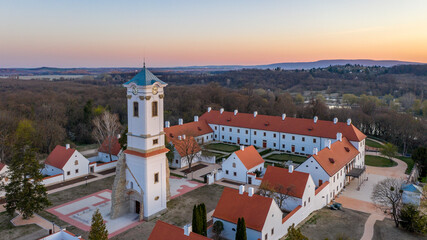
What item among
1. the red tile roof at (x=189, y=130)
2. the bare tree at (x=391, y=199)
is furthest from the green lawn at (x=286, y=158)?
the bare tree at (x=391, y=199)

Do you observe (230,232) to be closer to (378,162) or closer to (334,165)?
(334,165)

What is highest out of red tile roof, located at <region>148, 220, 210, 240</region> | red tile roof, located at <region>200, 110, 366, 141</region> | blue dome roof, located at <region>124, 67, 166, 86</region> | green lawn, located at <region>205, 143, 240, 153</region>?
blue dome roof, located at <region>124, 67, 166, 86</region>

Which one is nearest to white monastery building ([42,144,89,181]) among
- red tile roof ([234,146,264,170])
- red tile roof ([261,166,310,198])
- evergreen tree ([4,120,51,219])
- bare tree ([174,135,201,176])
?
evergreen tree ([4,120,51,219])

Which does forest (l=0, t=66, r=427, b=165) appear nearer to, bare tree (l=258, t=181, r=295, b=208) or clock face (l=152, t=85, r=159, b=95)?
clock face (l=152, t=85, r=159, b=95)

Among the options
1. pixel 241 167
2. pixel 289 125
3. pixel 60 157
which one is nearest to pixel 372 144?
pixel 289 125

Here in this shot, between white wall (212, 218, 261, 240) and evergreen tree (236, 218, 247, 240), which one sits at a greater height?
evergreen tree (236, 218, 247, 240)

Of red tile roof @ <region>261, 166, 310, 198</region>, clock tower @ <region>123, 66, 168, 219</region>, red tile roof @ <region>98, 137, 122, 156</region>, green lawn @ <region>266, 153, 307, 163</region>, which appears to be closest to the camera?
clock tower @ <region>123, 66, 168, 219</region>

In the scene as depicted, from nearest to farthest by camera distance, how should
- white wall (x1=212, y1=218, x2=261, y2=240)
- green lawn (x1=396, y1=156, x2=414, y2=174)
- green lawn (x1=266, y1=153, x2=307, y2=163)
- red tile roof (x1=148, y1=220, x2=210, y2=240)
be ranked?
1. red tile roof (x1=148, y1=220, x2=210, y2=240)
2. white wall (x1=212, y1=218, x2=261, y2=240)
3. green lawn (x1=396, y1=156, x2=414, y2=174)
4. green lawn (x1=266, y1=153, x2=307, y2=163)

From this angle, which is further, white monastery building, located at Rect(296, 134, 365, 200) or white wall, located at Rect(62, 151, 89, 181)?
white wall, located at Rect(62, 151, 89, 181)
